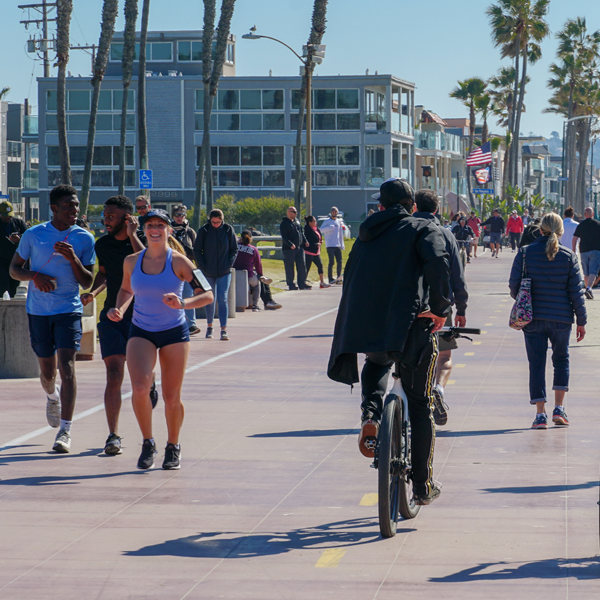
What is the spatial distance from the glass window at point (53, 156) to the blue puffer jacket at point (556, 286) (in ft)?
240

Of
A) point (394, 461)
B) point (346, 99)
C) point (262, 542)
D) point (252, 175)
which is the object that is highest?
point (346, 99)

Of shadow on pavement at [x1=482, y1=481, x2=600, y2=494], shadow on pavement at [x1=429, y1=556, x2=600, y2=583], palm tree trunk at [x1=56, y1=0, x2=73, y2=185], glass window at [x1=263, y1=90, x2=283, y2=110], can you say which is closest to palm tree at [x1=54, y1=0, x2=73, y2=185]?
palm tree trunk at [x1=56, y1=0, x2=73, y2=185]

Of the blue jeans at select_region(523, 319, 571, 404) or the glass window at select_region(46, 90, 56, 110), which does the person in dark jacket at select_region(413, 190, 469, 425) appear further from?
the glass window at select_region(46, 90, 56, 110)

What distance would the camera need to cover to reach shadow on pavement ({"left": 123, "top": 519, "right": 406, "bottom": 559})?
5.71 metres

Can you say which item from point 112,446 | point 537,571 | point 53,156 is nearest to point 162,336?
point 112,446

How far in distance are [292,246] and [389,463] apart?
20291 mm

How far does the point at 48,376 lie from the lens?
8.57 meters

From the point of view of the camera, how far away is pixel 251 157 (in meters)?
77.3

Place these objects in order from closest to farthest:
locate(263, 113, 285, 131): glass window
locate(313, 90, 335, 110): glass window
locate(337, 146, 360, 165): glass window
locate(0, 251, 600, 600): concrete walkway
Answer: locate(0, 251, 600, 600): concrete walkway, locate(313, 90, 335, 110): glass window, locate(337, 146, 360, 165): glass window, locate(263, 113, 285, 131): glass window

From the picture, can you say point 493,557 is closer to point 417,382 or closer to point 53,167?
point 417,382

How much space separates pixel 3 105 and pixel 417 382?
10905cm

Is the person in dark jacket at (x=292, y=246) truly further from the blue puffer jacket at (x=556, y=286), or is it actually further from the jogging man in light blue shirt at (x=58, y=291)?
the jogging man in light blue shirt at (x=58, y=291)

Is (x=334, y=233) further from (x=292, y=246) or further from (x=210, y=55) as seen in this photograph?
(x=210, y=55)

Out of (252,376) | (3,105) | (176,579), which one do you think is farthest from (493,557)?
(3,105)
